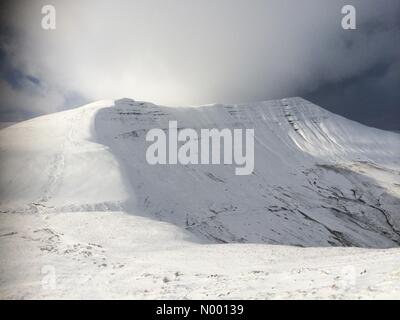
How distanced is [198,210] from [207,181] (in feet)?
53.9

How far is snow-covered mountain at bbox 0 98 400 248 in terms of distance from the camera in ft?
186

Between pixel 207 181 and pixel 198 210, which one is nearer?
pixel 198 210

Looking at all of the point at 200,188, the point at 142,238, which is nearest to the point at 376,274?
the point at 142,238

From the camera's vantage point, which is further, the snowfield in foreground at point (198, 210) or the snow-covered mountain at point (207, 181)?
the snow-covered mountain at point (207, 181)

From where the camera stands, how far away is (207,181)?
7894cm

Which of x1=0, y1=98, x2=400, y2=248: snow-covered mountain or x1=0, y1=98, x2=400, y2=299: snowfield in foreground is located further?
x1=0, y1=98, x2=400, y2=248: snow-covered mountain

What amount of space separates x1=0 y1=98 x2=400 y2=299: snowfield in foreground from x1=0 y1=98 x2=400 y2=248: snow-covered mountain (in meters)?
0.39

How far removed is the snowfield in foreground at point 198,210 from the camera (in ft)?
54.1

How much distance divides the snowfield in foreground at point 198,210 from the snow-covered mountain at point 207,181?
39 cm

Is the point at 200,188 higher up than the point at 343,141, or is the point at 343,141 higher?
the point at 343,141

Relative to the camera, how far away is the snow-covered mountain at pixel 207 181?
56844mm

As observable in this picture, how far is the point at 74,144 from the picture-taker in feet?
250

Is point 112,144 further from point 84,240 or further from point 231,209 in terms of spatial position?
point 84,240

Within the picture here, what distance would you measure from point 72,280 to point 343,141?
135571mm
